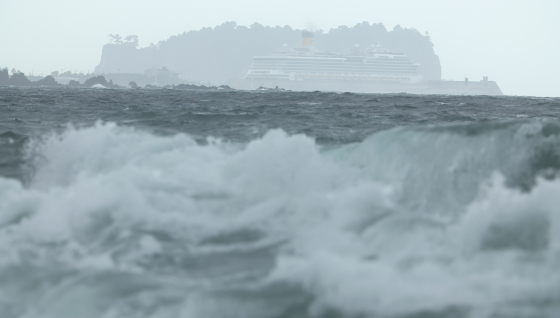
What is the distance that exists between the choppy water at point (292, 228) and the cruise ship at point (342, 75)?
100602 mm

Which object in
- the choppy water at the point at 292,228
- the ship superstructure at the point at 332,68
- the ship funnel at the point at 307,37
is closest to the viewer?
the choppy water at the point at 292,228

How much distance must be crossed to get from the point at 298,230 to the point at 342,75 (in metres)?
107

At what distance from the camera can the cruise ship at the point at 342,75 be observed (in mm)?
110375

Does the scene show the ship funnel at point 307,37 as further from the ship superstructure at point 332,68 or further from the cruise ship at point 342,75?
the cruise ship at point 342,75

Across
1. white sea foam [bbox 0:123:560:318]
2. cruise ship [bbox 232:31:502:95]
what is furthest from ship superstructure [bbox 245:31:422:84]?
white sea foam [bbox 0:123:560:318]

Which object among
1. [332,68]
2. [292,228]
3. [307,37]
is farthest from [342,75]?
[292,228]

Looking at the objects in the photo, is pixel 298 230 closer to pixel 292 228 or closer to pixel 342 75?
pixel 292 228

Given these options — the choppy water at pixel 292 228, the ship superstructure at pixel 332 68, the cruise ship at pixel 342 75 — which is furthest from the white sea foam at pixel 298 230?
the ship superstructure at pixel 332 68

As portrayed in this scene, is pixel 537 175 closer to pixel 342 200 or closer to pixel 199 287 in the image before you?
pixel 342 200

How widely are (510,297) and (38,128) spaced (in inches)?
466

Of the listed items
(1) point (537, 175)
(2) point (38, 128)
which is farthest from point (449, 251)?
(2) point (38, 128)

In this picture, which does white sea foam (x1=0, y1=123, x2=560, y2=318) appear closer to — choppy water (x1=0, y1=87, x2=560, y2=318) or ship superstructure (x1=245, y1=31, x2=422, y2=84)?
choppy water (x1=0, y1=87, x2=560, y2=318)

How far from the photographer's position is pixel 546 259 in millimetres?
5520

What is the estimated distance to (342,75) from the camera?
111 m
